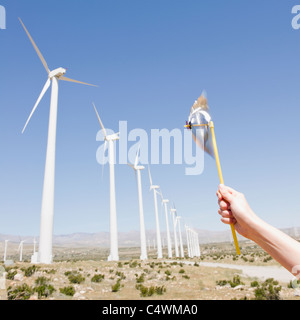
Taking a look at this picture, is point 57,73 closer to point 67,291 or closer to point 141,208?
point 67,291

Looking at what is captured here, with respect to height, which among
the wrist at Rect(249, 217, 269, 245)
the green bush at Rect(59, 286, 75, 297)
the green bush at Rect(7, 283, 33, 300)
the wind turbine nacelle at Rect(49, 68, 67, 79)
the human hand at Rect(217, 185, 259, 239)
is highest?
the wind turbine nacelle at Rect(49, 68, 67, 79)

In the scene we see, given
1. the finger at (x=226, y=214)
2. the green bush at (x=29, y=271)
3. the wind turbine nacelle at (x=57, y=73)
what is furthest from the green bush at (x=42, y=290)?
the wind turbine nacelle at (x=57, y=73)

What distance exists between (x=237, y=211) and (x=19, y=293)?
1644 cm

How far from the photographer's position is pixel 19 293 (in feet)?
48.8

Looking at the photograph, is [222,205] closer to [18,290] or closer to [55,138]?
[18,290]

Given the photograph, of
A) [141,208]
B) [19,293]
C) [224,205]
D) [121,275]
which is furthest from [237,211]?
[141,208]

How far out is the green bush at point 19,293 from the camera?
1427 centimetres

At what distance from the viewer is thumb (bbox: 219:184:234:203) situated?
220cm

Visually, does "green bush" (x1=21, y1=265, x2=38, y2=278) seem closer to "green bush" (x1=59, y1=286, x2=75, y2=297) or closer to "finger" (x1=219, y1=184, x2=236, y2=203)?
"green bush" (x1=59, y1=286, x2=75, y2=297)

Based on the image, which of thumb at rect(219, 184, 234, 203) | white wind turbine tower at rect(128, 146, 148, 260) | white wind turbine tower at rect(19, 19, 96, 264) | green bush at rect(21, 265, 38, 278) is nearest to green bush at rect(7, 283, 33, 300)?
green bush at rect(21, 265, 38, 278)

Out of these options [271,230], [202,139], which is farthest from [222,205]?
[202,139]

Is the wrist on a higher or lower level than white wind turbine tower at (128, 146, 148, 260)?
lower

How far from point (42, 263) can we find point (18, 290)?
930cm
